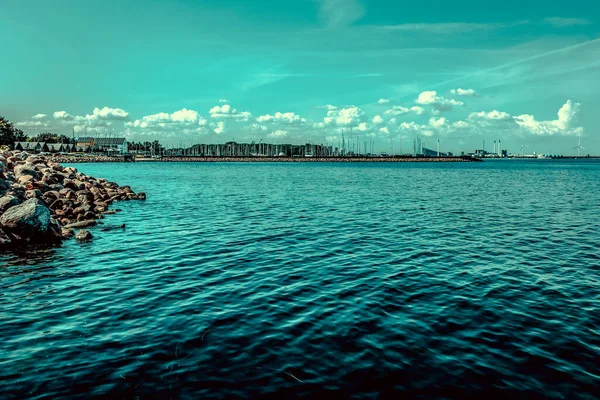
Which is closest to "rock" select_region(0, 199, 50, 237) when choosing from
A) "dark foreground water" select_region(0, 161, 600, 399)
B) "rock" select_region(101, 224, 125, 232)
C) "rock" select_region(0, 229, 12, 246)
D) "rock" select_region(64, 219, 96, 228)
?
"rock" select_region(0, 229, 12, 246)

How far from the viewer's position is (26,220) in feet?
74.8

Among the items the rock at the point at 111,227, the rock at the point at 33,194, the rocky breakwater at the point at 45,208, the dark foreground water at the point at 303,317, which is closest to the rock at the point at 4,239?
the rocky breakwater at the point at 45,208

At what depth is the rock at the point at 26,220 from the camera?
22828mm

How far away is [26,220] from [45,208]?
1.34m

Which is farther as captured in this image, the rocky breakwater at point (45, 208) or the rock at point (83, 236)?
the rock at point (83, 236)

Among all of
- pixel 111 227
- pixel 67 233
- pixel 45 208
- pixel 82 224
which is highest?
pixel 45 208

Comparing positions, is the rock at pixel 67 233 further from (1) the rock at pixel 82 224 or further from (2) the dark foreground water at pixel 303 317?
(1) the rock at pixel 82 224

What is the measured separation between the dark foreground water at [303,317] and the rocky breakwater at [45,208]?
2.49 meters

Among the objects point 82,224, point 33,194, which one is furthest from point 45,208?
point 33,194

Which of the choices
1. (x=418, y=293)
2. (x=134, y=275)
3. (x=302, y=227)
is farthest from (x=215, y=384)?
(x=302, y=227)

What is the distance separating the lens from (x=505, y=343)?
1146 cm

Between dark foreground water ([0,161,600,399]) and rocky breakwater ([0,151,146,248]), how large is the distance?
8.18 feet

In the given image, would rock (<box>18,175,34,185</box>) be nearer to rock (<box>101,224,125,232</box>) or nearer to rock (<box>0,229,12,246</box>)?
rock (<box>101,224,125,232</box>)

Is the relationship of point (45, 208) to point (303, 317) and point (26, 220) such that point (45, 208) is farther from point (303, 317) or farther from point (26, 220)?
point (303, 317)
